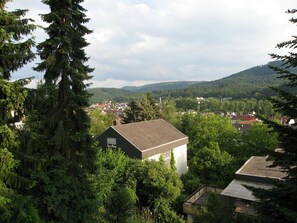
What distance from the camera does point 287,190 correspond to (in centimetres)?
741

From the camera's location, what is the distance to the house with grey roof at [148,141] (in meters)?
28.8

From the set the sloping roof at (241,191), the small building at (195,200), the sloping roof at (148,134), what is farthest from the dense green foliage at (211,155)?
the sloping roof at (241,191)

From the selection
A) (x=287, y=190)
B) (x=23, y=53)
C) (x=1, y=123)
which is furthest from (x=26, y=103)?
(x=287, y=190)

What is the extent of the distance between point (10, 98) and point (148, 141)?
2296cm

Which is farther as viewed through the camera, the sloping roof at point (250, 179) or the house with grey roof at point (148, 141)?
the house with grey roof at point (148, 141)

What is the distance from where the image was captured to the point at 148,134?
3262 centimetres

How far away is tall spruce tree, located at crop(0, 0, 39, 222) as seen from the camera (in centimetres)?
827

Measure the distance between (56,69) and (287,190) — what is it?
1115cm

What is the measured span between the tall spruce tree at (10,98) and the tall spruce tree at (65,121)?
12.0 feet

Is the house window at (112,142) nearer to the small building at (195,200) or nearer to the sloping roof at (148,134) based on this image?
the sloping roof at (148,134)

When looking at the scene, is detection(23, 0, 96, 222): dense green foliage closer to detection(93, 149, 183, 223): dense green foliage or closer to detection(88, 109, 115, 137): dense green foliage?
detection(93, 149, 183, 223): dense green foliage

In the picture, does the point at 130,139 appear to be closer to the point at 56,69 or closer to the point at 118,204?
the point at 118,204

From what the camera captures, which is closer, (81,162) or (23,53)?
(23,53)

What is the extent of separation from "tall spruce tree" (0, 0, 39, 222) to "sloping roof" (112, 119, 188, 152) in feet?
63.7
